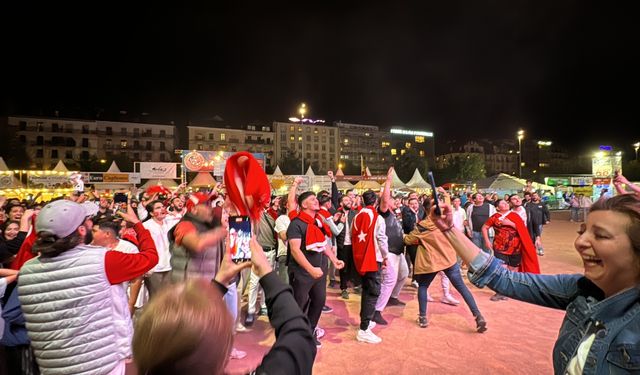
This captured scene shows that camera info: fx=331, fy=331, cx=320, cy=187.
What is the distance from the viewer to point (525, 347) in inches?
179

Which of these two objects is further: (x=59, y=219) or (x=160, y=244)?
(x=160, y=244)

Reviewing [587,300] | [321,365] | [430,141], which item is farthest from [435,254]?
[430,141]

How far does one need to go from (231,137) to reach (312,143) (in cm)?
2142

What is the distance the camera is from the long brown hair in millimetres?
944

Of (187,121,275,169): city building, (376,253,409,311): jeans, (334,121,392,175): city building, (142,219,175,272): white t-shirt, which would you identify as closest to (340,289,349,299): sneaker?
(376,253,409,311): jeans

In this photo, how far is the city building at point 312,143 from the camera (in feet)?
271

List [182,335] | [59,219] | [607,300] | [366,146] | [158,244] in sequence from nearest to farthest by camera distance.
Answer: [182,335] → [607,300] → [59,219] → [158,244] → [366,146]

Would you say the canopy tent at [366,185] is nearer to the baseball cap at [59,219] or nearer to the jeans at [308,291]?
the jeans at [308,291]

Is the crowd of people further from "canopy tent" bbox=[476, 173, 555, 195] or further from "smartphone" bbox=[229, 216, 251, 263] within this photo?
"canopy tent" bbox=[476, 173, 555, 195]

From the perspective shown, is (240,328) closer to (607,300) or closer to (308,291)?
(308,291)

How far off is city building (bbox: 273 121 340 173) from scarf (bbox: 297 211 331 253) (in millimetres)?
75323

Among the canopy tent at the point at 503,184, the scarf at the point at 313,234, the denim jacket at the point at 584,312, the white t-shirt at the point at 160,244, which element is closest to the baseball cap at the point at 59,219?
the denim jacket at the point at 584,312

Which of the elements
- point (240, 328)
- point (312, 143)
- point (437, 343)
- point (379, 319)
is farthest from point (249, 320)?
point (312, 143)

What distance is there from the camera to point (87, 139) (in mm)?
63812
